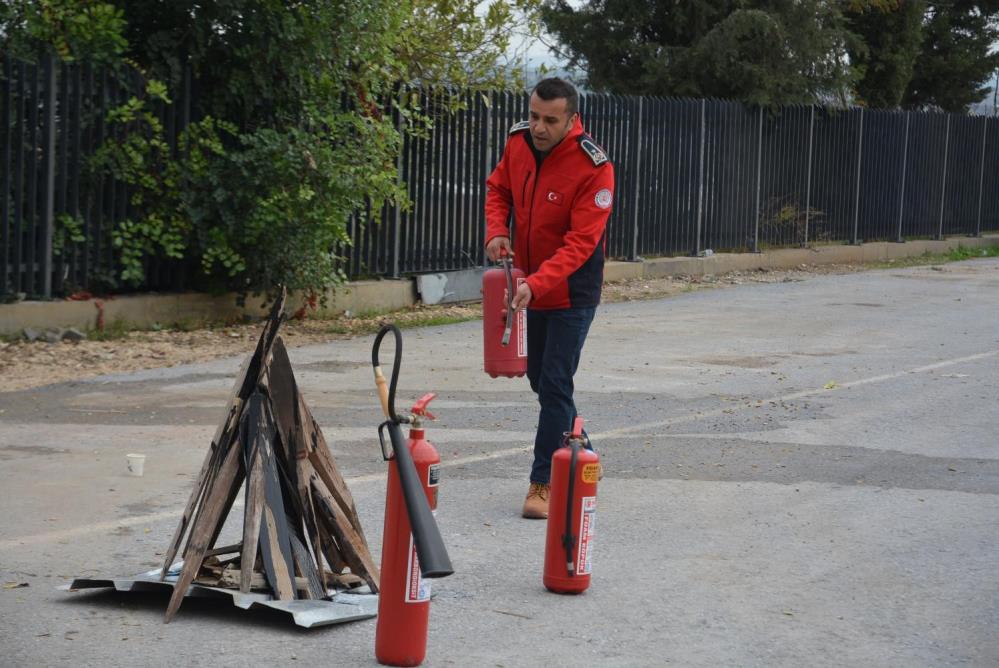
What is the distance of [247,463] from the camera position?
5.22 meters

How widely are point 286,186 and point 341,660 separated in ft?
27.8

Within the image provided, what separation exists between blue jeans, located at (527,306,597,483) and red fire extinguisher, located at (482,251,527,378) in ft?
0.36

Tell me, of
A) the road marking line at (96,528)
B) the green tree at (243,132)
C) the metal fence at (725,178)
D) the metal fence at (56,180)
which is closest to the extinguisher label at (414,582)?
the road marking line at (96,528)

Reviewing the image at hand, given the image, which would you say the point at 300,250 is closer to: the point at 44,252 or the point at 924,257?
the point at 44,252

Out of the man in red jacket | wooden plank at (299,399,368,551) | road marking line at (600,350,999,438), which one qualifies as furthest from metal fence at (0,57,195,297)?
wooden plank at (299,399,368,551)

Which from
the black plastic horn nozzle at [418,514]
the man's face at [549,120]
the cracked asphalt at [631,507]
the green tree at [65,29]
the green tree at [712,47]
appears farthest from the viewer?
the green tree at [712,47]

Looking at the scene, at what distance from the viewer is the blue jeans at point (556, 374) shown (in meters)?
6.68

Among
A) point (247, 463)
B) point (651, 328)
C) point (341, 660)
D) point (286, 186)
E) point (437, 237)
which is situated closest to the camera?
point (341, 660)

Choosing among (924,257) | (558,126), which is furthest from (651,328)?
(924,257)

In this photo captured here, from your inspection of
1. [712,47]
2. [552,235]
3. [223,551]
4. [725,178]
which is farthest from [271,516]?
[712,47]

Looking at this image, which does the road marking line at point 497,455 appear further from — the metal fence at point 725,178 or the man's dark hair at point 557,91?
the metal fence at point 725,178

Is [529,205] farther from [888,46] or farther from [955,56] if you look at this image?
[955,56]

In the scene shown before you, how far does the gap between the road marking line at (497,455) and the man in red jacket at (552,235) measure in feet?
4.15

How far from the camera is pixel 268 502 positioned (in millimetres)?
5234
